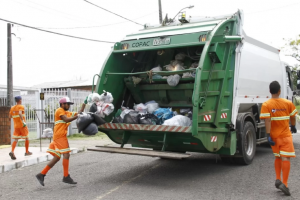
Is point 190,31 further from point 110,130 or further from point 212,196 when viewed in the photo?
point 212,196

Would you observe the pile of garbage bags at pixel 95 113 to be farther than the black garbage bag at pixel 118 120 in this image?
No

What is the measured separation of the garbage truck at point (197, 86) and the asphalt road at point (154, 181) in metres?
0.43

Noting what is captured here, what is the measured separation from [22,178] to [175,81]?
3452mm

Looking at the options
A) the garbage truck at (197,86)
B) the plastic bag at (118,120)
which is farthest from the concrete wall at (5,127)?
the plastic bag at (118,120)

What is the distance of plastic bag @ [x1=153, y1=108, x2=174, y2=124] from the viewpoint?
6.43 metres

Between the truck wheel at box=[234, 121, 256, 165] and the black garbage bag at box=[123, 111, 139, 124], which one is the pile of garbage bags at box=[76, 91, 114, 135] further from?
the truck wheel at box=[234, 121, 256, 165]

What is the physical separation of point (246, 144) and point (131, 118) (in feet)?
8.14

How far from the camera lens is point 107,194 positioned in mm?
5188

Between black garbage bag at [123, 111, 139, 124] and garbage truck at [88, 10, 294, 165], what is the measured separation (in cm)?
18

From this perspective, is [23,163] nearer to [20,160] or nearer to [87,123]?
[20,160]

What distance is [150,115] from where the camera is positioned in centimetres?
654

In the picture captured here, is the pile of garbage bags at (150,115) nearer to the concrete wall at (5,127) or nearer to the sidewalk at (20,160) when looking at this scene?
the sidewalk at (20,160)

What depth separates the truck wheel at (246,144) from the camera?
666 cm

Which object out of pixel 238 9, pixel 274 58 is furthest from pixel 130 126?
pixel 274 58
